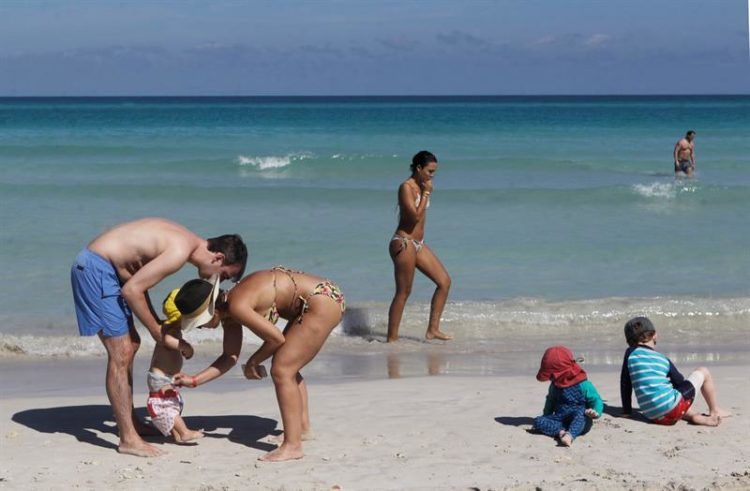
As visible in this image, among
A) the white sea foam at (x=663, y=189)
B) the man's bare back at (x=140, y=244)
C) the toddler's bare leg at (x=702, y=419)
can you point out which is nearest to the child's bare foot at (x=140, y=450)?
the man's bare back at (x=140, y=244)

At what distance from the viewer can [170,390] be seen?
584 centimetres

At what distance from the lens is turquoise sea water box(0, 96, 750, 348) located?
1180 cm

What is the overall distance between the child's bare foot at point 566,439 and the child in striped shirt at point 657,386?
2.04 ft

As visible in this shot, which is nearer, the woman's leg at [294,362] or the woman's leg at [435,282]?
the woman's leg at [294,362]

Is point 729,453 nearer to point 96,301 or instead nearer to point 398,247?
point 96,301

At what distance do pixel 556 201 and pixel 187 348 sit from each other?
14394mm

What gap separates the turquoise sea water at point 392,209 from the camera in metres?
11.8

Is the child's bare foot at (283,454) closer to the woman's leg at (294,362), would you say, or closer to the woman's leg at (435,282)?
the woman's leg at (294,362)

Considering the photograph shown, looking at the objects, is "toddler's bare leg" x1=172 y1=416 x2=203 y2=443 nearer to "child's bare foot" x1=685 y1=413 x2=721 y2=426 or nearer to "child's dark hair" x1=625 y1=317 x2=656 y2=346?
"child's dark hair" x1=625 y1=317 x2=656 y2=346

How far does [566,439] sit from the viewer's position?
575cm

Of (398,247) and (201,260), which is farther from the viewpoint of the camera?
(398,247)

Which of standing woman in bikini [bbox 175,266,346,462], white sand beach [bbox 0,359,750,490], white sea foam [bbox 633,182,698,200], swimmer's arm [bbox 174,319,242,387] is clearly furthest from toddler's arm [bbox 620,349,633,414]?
white sea foam [bbox 633,182,698,200]

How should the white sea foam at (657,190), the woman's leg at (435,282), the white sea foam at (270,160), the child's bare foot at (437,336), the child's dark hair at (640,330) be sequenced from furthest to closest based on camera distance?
the white sea foam at (270,160)
the white sea foam at (657,190)
the child's bare foot at (437,336)
the woman's leg at (435,282)
the child's dark hair at (640,330)

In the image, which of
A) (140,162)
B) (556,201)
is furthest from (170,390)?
(140,162)
